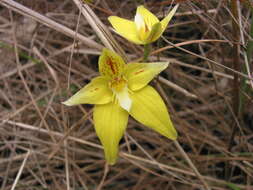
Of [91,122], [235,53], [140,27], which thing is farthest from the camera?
[91,122]

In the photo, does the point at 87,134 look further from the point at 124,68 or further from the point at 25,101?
the point at 124,68

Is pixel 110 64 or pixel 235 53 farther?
pixel 235 53

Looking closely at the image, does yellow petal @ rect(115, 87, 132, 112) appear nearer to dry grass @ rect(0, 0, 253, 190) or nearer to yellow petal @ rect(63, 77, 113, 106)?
yellow petal @ rect(63, 77, 113, 106)

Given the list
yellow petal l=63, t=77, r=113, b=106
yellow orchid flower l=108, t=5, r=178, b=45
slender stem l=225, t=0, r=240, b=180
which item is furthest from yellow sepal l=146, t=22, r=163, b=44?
slender stem l=225, t=0, r=240, b=180

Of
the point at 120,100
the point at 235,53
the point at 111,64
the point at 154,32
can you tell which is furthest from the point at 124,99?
the point at 235,53

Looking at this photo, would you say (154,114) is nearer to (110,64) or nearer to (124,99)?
(124,99)

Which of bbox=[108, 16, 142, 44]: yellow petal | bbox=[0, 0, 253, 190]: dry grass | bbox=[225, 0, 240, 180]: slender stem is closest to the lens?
bbox=[108, 16, 142, 44]: yellow petal
